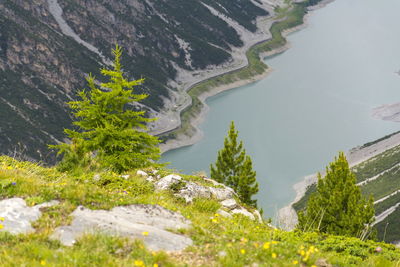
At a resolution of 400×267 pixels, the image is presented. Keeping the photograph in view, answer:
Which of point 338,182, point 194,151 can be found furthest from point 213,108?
point 338,182

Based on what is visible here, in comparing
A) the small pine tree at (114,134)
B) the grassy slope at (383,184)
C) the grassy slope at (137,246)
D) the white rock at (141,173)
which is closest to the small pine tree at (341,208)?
the small pine tree at (114,134)

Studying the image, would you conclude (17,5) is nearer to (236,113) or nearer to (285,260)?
(236,113)

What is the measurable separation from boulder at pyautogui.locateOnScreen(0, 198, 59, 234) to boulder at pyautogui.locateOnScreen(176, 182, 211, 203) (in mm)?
6659

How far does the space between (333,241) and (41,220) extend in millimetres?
7400

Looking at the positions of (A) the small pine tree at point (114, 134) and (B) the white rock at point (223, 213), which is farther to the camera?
(A) the small pine tree at point (114, 134)

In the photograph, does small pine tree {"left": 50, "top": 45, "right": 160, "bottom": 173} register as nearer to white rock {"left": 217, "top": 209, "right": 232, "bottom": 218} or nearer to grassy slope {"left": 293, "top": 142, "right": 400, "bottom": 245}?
white rock {"left": 217, "top": 209, "right": 232, "bottom": 218}

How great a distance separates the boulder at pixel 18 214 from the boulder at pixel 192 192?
666cm

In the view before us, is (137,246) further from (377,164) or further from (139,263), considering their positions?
(377,164)

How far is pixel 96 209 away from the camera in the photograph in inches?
403

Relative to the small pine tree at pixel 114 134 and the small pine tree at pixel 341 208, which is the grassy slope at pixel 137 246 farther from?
the small pine tree at pixel 341 208

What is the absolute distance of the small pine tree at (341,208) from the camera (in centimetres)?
2878

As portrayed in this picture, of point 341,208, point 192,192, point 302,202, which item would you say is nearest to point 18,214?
point 192,192

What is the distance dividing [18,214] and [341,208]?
83.1 ft

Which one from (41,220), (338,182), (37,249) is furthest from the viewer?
(338,182)
